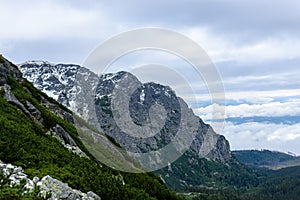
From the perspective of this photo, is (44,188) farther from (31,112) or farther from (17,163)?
(31,112)

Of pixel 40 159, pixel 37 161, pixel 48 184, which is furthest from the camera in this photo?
pixel 40 159

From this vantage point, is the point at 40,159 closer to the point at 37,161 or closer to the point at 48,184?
the point at 37,161

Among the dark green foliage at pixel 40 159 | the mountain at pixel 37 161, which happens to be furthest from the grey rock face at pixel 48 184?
the dark green foliage at pixel 40 159

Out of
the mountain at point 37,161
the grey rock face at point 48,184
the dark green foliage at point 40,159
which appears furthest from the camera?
the dark green foliage at point 40,159

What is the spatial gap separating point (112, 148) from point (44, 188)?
5751cm

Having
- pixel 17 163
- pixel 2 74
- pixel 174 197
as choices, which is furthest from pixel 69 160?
pixel 174 197

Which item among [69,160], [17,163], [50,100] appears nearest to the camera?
[17,163]

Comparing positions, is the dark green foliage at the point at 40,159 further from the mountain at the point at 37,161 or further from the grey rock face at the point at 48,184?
the grey rock face at the point at 48,184

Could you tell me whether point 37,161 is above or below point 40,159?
below

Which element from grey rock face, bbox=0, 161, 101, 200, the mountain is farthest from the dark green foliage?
grey rock face, bbox=0, 161, 101, 200

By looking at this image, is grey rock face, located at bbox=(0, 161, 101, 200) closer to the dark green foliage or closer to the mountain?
the mountain

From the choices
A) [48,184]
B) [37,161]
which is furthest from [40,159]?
[48,184]

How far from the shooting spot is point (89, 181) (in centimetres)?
3056

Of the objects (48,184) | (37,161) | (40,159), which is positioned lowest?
(48,184)
